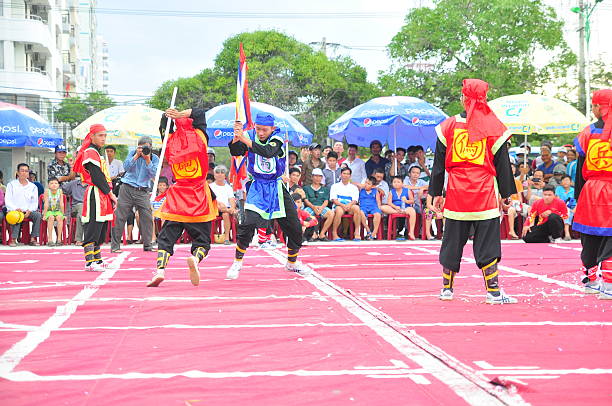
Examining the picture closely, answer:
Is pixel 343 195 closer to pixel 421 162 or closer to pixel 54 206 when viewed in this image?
pixel 421 162

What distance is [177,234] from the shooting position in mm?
9562

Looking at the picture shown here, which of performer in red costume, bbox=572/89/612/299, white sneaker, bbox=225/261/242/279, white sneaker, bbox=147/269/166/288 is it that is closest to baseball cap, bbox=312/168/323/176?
white sneaker, bbox=225/261/242/279

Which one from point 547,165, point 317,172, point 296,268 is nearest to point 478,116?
point 296,268

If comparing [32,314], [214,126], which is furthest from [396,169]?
[32,314]

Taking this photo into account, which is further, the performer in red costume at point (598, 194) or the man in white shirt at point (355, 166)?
the man in white shirt at point (355, 166)

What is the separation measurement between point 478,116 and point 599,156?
1522mm

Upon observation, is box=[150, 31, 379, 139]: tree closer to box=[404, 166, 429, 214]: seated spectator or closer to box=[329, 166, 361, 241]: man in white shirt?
box=[404, 166, 429, 214]: seated spectator

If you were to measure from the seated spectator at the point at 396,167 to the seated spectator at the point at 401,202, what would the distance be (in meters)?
0.70

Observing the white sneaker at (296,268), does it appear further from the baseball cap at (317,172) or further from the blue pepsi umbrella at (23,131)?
the blue pepsi umbrella at (23,131)

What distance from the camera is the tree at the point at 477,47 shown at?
39719 millimetres

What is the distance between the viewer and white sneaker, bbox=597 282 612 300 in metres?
8.19

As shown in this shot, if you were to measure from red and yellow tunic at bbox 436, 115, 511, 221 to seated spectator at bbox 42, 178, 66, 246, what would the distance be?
34.6 ft

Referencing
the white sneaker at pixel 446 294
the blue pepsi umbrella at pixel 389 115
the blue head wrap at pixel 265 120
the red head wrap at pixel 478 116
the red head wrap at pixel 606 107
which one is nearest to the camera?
the red head wrap at pixel 478 116

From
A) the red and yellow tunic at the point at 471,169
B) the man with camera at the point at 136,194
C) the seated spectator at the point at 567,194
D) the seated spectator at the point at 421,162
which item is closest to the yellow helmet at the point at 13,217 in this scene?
the man with camera at the point at 136,194
